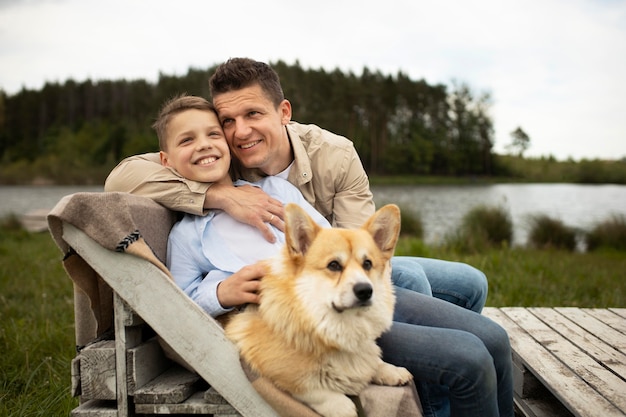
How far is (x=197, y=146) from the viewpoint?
2525 millimetres

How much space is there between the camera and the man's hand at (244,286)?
202 centimetres

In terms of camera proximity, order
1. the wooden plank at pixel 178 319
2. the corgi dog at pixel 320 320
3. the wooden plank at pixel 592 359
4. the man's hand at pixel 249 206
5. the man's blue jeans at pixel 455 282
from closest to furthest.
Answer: the corgi dog at pixel 320 320, the wooden plank at pixel 178 319, the wooden plank at pixel 592 359, the man's hand at pixel 249 206, the man's blue jeans at pixel 455 282

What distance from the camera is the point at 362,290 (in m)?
1.71

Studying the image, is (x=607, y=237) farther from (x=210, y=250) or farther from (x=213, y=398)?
(x=213, y=398)

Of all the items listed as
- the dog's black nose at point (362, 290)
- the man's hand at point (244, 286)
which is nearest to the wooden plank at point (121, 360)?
the man's hand at point (244, 286)

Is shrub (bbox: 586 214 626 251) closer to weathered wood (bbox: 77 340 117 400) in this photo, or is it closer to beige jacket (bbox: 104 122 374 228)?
beige jacket (bbox: 104 122 374 228)

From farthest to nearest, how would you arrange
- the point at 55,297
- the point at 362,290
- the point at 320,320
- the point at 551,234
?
1. the point at 551,234
2. the point at 55,297
3. the point at 320,320
4. the point at 362,290

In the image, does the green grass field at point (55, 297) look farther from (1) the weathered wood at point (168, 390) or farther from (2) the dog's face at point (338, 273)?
(2) the dog's face at point (338, 273)

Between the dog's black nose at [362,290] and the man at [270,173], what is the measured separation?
789mm

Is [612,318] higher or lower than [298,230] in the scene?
lower

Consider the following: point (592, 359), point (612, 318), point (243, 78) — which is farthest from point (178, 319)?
point (612, 318)

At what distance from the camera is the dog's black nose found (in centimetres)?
171

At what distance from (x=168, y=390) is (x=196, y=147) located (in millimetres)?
1205

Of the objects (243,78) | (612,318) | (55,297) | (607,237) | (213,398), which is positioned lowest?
(607,237)
